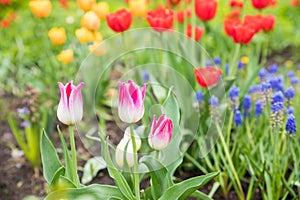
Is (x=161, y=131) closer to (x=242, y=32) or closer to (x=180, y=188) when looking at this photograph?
(x=180, y=188)

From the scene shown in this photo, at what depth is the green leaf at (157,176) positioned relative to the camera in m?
1.61

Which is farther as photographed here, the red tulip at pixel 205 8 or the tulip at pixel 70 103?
the red tulip at pixel 205 8

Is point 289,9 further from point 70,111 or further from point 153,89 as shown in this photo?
point 70,111

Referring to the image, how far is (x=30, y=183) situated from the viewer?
2.55 m

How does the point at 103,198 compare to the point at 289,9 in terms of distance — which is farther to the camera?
the point at 289,9

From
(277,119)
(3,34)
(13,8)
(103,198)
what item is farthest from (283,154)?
(13,8)

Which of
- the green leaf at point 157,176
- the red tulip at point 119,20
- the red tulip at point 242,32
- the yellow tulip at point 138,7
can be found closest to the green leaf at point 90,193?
the green leaf at point 157,176

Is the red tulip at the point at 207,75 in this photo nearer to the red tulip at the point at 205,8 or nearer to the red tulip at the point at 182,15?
the red tulip at the point at 205,8

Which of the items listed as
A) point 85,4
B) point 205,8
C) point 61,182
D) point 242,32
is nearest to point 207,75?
point 242,32

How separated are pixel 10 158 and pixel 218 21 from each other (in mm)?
2434

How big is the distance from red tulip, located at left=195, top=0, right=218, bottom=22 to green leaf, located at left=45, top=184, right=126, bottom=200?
3.92 feet

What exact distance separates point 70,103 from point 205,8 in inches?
48.6

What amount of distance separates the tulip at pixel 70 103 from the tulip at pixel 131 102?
136 mm

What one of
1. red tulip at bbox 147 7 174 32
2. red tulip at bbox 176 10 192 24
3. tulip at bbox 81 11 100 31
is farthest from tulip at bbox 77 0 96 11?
red tulip at bbox 147 7 174 32
